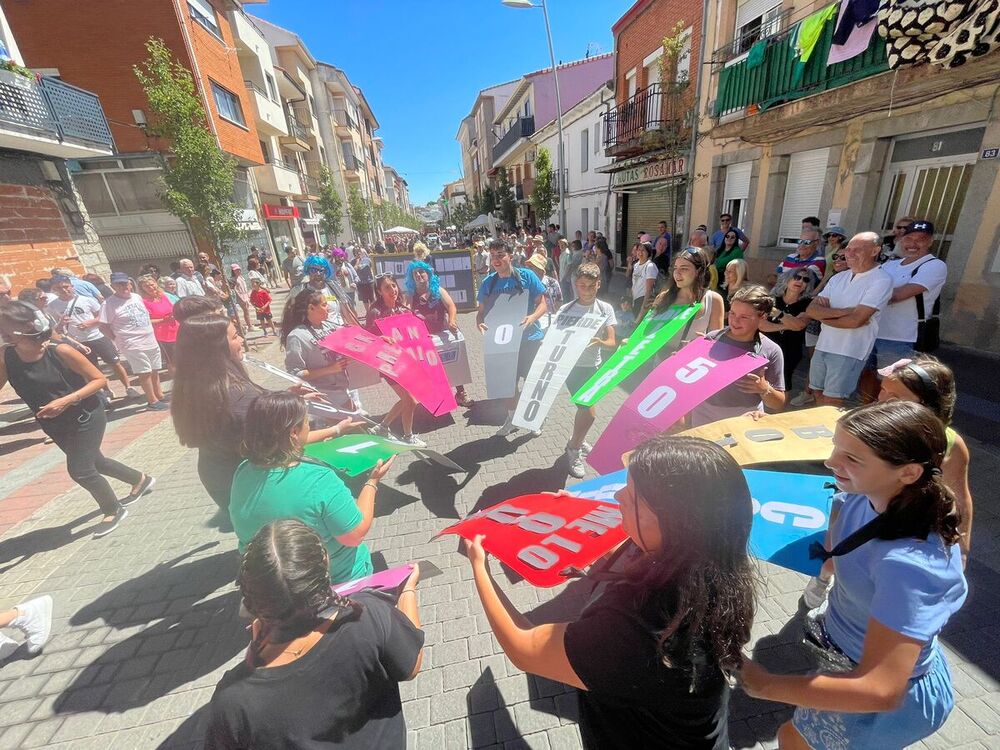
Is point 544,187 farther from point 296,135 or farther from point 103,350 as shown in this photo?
point 103,350

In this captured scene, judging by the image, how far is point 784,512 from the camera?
1.95 metres

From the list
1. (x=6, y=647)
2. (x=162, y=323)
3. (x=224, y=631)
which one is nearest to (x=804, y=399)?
(x=224, y=631)

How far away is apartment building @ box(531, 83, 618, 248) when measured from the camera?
63.7 feet

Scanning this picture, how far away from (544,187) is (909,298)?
21.7 metres

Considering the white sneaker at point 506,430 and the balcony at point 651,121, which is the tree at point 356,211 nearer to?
the balcony at point 651,121

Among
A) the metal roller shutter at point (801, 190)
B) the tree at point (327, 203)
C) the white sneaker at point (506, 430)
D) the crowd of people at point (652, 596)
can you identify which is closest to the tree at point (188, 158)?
the white sneaker at point (506, 430)

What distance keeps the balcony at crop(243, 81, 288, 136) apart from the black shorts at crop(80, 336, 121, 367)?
17.3 meters

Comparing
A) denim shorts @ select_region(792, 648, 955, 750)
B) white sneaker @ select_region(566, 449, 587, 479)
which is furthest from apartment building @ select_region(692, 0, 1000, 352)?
denim shorts @ select_region(792, 648, 955, 750)

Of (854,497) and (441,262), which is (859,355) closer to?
(854,497)

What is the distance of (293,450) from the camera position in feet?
6.41

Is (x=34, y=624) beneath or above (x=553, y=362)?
beneath

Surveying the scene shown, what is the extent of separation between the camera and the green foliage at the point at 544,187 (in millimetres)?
23109

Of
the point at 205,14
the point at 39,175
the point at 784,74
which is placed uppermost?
the point at 205,14

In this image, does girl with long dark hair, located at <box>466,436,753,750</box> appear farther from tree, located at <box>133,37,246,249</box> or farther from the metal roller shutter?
tree, located at <box>133,37,246,249</box>
